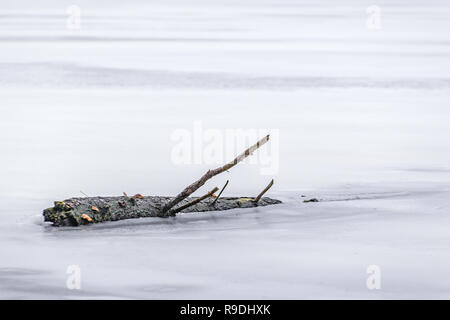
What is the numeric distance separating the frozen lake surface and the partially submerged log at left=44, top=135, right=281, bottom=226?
11cm

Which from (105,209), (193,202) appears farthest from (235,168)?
(105,209)

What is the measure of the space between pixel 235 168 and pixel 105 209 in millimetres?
3650

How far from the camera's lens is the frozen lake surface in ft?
29.3

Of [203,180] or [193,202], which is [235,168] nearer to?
[193,202]

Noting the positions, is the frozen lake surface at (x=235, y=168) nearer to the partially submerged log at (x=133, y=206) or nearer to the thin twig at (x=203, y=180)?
the partially submerged log at (x=133, y=206)

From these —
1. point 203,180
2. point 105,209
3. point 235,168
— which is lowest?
point 105,209

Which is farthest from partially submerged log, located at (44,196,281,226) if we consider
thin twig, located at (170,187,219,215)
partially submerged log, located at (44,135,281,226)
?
thin twig, located at (170,187,219,215)

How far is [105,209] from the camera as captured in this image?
1002 centimetres

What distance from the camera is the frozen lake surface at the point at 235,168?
29.3 feet

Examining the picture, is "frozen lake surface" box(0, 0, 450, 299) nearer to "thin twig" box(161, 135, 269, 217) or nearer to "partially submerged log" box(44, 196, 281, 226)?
"partially submerged log" box(44, 196, 281, 226)

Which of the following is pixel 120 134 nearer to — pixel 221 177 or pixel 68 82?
pixel 221 177

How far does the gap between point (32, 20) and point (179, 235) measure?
4052 centimetres

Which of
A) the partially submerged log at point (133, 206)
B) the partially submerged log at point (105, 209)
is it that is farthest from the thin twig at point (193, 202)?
the partially submerged log at point (105, 209)
